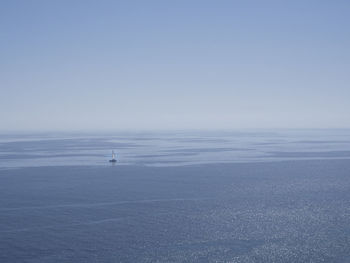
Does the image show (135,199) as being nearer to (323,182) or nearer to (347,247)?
(347,247)

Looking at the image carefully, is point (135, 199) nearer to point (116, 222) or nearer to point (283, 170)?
point (116, 222)

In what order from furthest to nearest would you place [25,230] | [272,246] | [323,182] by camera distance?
[323,182] < [25,230] < [272,246]

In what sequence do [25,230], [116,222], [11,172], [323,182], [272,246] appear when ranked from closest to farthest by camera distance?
1. [272,246]
2. [25,230]
3. [116,222]
4. [323,182]
5. [11,172]

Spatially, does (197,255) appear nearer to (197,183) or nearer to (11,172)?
(197,183)

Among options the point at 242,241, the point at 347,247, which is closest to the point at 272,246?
the point at 242,241

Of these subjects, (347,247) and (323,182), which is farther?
(323,182)

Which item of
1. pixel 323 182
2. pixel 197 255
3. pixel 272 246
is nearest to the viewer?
pixel 197 255

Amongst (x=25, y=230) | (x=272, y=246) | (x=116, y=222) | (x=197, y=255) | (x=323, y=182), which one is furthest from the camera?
(x=323, y=182)

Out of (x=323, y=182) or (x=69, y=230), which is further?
(x=323, y=182)

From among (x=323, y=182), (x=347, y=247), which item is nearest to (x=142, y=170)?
(x=323, y=182)
